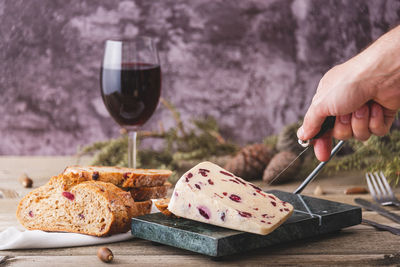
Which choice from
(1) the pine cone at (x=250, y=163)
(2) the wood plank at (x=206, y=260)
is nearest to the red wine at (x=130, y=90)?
(1) the pine cone at (x=250, y=163)

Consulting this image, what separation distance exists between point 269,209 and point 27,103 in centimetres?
330

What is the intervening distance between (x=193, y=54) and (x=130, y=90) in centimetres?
206

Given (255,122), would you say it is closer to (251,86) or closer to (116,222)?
(251,86)

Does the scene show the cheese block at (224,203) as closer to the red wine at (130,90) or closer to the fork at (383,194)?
the red wine at (130,90)

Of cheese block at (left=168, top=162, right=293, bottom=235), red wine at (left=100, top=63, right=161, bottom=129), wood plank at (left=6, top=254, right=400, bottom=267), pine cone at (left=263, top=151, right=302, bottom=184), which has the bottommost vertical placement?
wood plank at (left=6, top=254, right=400, bottom=267)

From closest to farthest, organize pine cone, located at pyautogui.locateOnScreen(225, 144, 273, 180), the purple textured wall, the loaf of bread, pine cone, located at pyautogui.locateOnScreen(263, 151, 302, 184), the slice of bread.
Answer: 1. the loaf of bread
2. the slice of bread
3. pine cone, located at pyautogui.locateOnScreen(263, 151, 302, 184)
4. pine cone, located at pyautogui.locateOnScreen(225, 144, 273, 180)
5. the purple textured wall

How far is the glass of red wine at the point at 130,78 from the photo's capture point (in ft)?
7.40

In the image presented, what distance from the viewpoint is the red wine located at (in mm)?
2262

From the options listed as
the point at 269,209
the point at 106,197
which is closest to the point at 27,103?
the point at 106,197

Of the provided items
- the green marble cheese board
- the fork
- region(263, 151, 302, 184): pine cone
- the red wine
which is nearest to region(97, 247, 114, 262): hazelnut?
the green marble cheese board

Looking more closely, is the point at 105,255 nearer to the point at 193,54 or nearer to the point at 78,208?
the point at 78,208

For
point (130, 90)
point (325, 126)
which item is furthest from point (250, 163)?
point (325, 126)

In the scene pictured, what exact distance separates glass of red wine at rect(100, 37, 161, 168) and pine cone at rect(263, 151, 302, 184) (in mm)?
751

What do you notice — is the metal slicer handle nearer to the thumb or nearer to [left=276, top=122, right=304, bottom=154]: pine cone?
the thumb
